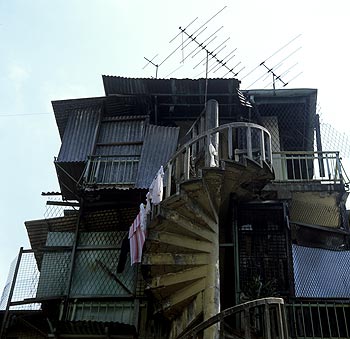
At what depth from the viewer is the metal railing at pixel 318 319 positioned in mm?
8539

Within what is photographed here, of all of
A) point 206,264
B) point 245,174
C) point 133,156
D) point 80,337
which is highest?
point 133,156

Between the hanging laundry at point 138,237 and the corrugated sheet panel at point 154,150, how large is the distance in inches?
73.2

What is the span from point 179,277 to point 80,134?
5.36 m

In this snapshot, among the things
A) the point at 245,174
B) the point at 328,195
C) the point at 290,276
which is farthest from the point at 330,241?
the point at 245,174

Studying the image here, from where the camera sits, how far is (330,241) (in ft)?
35.0

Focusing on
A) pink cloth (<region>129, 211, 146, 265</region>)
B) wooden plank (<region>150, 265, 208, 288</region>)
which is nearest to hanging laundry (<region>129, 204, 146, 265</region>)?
pink cloth (<region>129, 211, 146, 265</region>)

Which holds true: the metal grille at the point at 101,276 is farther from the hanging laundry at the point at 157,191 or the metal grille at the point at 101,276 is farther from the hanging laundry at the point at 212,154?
the hanging laundry at the point at 212,154

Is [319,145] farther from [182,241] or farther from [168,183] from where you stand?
[182,241]

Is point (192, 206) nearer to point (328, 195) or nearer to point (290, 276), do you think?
point (290, 276)

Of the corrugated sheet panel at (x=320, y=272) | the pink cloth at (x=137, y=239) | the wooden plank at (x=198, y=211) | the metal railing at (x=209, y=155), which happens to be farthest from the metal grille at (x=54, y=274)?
the corrugated sheet panel at (x=320, y=272)

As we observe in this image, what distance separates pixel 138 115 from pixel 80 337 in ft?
19.6

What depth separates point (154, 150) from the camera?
38.4ft

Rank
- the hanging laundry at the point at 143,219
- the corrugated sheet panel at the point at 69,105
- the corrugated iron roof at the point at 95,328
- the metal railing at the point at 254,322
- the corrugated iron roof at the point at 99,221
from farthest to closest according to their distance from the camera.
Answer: the corrugated sheet panel at the point at 69,105
the corrugated iron roof at the point at 99,221
the corrugated iron roof at the point at 95,328
the hanging laundry at the point at 143,219
the metal railing at the point at 254,322

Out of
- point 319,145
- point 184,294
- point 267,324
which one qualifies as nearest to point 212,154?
point 184,294
